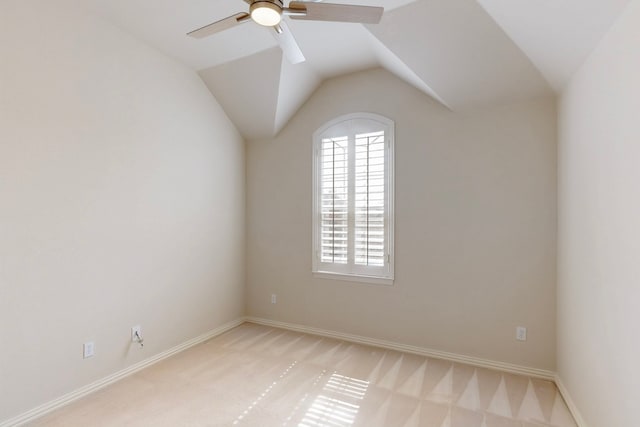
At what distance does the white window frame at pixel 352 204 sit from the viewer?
3.28 meters

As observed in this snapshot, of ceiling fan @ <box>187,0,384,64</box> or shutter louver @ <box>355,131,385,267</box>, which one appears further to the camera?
shutter louver @ <box>355,131,385,267</box>

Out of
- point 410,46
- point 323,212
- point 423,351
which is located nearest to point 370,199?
point 323,212

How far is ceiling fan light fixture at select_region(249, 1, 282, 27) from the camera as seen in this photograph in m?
1.56

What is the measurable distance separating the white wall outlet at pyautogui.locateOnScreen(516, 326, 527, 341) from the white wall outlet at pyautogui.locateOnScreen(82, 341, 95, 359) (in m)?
3.48

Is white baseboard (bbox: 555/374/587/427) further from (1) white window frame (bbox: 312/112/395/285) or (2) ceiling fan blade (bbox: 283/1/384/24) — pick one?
(2) ceiling fan blade (bbox: 283/1/384/24)

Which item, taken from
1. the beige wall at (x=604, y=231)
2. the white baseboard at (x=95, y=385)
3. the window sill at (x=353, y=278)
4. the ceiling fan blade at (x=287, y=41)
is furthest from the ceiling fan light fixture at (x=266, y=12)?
the white baseboard at (x=95, y=385)

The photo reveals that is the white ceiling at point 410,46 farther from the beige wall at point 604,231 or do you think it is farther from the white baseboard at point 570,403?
the white baseboard at point 570,403

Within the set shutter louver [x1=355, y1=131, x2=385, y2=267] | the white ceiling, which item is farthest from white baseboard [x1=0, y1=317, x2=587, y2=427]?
the white ceiling

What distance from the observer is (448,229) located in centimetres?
303

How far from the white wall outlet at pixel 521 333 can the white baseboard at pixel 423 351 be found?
24 cm

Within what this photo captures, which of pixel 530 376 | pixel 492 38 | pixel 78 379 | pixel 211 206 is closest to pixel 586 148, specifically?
pixel 492 38

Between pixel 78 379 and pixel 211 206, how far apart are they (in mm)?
1910

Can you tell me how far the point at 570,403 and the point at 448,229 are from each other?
1519mm

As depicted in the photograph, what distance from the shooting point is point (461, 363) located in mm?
2936
